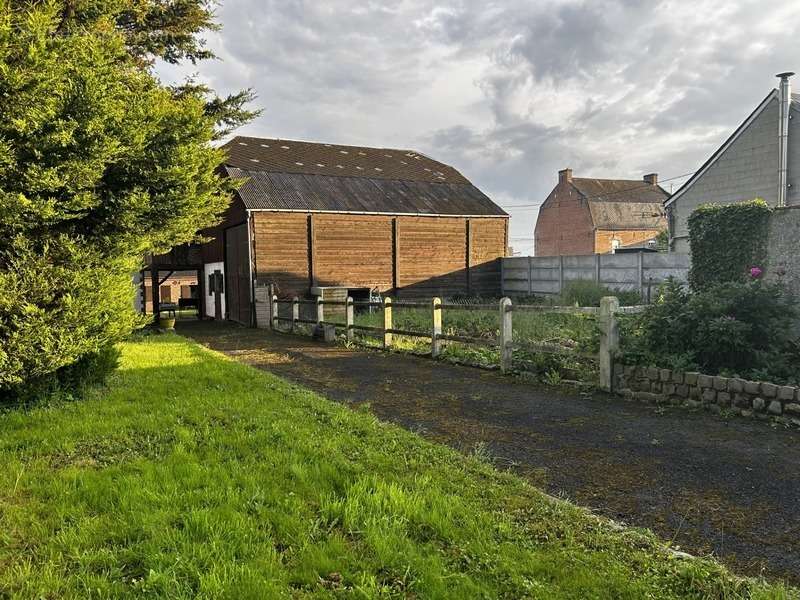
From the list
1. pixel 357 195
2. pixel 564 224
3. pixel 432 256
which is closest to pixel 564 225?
pixel 564 224

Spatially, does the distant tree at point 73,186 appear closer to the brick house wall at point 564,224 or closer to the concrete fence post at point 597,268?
the concrete fence post at point 597,268

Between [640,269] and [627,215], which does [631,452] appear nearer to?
[640,269]

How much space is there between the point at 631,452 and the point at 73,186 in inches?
251

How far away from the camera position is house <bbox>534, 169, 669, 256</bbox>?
48062 mm

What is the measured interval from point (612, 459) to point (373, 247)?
19.6m

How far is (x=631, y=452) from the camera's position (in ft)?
16.1

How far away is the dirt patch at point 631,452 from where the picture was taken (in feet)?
11.2

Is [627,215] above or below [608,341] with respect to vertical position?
above

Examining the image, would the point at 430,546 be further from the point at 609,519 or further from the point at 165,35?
the point at 165,35

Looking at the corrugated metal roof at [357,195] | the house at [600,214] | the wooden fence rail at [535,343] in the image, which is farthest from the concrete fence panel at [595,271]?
the house at [600,214]

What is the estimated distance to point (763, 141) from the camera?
782 inches

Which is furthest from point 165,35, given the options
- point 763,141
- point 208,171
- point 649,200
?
point 649,200

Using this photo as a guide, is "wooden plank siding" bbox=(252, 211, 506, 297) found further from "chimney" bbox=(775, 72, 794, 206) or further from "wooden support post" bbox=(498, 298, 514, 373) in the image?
"wooden support post" bbox=(498, 298, 514, 373)

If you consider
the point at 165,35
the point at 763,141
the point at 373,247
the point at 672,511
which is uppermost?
the point at 165,35
